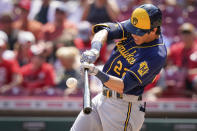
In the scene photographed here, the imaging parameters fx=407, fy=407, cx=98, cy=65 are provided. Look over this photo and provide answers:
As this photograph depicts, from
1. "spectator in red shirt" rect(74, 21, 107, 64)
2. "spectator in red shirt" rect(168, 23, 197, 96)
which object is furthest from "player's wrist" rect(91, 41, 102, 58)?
"spectator in red shirt" rect(74, 21, 107, 64)

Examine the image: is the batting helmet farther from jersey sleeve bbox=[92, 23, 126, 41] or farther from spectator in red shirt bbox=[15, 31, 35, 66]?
spectator in red shirt bbox=[15, 31, 35, 66]

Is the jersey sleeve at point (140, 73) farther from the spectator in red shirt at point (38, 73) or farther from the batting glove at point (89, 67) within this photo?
the spectator in red shirt at point (38, 73)

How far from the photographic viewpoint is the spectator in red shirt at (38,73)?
17.7 feet

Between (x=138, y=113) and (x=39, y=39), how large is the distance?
327 centimetres

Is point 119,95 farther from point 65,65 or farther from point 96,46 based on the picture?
point 65,65

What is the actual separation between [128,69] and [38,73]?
2462 millimetres

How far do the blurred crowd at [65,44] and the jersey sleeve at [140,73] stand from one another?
1.86 meters

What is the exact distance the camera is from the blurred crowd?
202 inches

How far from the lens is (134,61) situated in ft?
10.5

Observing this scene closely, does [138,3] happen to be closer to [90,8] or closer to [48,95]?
[90,8]

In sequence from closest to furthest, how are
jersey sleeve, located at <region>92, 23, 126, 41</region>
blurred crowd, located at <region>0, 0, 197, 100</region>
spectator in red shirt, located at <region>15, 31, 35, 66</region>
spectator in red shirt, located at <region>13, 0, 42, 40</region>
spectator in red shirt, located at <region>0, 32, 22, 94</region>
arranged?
jersey sleeve, located at <region>92, 23, 126, 41</region> < blurred crowd, located at <region>0, 0, 197, 100</region> < spectator in red shirt, located at <region>0, 32, 22, 94</region> < spectator in red shirt, located at <region>15, 31, 35, 66</region> < spectator in red shirt, located at <region>13, 0, 42, 40</region>

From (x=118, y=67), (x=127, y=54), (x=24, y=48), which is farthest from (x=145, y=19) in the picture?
(x=24, y=48)

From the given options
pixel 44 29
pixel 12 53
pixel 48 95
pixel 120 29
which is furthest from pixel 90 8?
pixel 120 29

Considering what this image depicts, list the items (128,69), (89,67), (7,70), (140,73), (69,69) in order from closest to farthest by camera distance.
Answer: (89,67)
(140,73)
(128,69)
(69,69)
(7,70)
